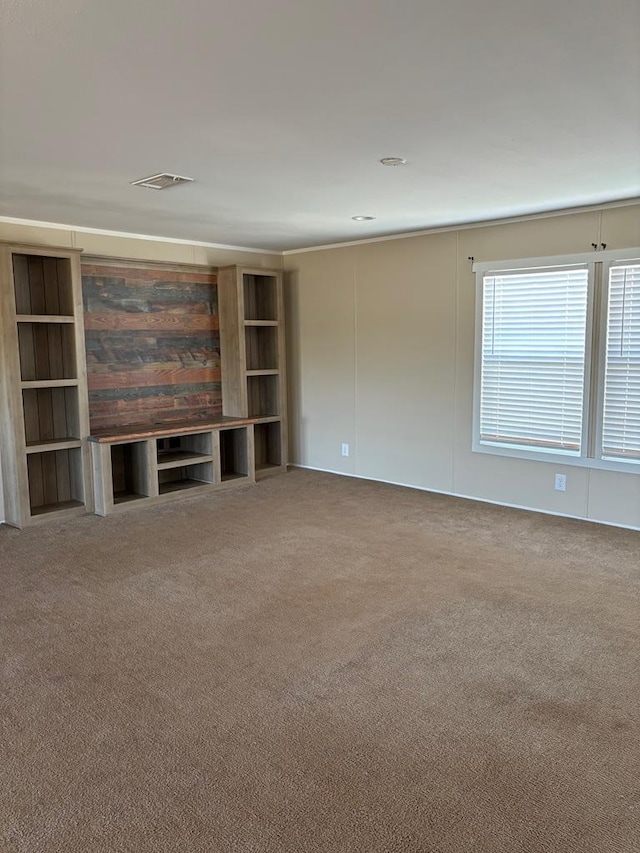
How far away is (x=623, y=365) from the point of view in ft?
15.1

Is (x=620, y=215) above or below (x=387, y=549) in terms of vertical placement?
above

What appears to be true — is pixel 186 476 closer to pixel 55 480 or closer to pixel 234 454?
pixel 234 454

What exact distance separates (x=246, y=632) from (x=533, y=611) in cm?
146

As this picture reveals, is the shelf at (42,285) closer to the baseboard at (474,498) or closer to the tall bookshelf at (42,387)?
the tall bookshelf at (42,387)

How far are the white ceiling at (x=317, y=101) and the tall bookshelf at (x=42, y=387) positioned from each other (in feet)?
2.61

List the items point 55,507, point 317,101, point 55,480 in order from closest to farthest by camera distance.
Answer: point 317,101 < point 55,507 < point 55,480

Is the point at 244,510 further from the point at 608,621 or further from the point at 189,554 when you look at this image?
the point at 608,621

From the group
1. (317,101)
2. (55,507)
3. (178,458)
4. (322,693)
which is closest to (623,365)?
(317,101)

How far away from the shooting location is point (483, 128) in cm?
289

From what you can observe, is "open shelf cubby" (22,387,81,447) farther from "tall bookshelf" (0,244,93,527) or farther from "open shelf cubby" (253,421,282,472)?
"open shelf cubby" (253,421,282,472)

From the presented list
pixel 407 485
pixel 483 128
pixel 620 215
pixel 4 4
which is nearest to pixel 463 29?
pixel 483 128

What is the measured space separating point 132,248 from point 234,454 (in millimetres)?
2133

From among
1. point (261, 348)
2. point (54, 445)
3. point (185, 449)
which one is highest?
point (261, 348)

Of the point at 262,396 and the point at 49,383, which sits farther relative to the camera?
the point at 262,396
